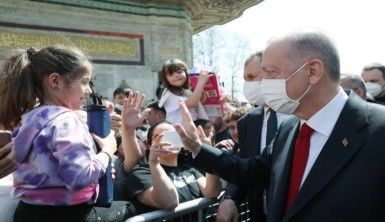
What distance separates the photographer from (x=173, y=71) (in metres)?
4.98

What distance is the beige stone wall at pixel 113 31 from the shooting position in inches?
329

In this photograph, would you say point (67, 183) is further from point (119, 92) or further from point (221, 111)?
point (119, 92)

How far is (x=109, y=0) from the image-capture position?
9.63 meters

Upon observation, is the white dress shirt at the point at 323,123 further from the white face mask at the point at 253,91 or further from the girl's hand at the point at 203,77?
the girl's hand at the point at 203,77

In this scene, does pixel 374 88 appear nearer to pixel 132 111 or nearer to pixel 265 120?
pixel 265 120

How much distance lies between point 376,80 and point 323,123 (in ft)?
14.1

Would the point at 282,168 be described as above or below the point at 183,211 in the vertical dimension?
above

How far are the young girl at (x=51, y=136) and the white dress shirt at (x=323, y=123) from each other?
1.04m

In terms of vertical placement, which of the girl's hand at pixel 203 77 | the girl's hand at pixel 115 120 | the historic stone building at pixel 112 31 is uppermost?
the historic stone building at pixel 112 31

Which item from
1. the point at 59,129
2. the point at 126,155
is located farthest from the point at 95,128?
the point at 126,155

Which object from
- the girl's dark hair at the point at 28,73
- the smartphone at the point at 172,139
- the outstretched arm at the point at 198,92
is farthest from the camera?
the outstretched arm at the point at 198,92

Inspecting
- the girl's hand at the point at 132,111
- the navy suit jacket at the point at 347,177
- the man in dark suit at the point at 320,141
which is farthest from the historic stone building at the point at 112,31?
the navy suit jacket at the point at 347,177

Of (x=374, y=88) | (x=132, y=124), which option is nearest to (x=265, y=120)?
(x=132, y=124)

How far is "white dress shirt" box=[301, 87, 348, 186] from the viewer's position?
201 centimetres
